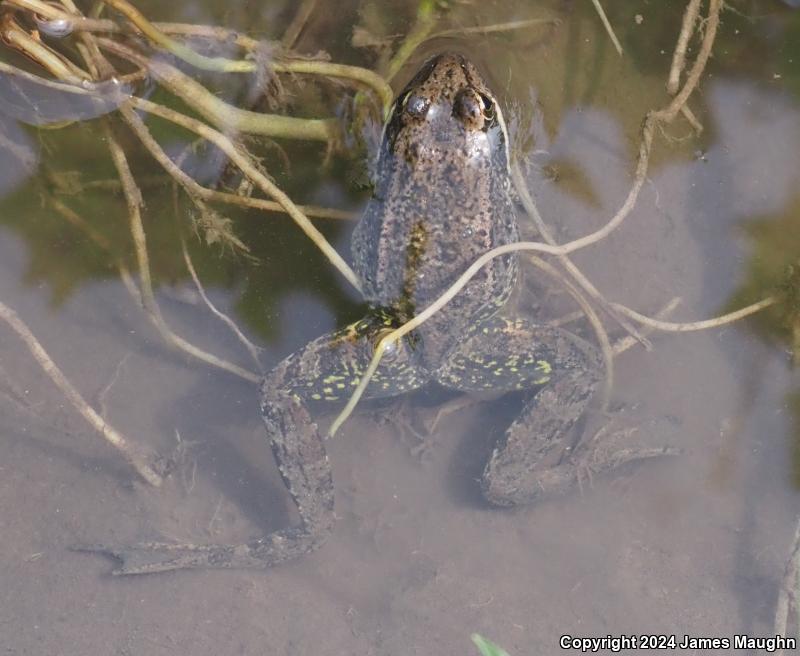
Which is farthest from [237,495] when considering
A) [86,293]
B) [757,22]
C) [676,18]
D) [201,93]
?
[757,22]

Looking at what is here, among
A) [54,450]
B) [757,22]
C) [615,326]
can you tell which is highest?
[757,22]

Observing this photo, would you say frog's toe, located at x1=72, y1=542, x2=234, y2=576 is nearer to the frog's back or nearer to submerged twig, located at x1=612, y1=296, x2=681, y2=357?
the frog's back

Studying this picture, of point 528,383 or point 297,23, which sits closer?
point 528,383

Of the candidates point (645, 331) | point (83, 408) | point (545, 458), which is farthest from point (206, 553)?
point (645, 331)

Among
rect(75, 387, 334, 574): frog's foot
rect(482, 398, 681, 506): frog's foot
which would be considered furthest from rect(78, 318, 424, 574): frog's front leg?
rect(482, 398, 681, 506): frog's foot

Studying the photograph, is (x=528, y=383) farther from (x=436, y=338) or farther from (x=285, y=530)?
(x=285, y=530)

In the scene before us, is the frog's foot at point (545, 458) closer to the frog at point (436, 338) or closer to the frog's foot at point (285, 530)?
the frog at point (436, 338)

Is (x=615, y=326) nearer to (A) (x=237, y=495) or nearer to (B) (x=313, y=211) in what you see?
(B) (x=313, y=211)
